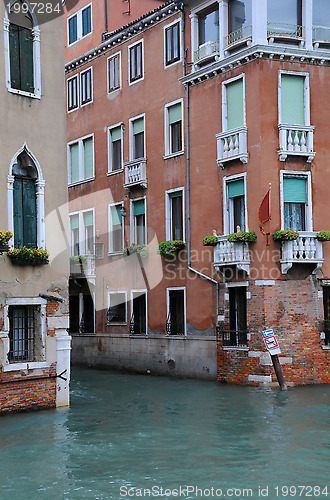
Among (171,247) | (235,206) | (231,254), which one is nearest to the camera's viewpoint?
(231,254)

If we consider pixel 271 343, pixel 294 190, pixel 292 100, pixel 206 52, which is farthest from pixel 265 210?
pixel 206 52

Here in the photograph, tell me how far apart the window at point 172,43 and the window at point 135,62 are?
151 cm

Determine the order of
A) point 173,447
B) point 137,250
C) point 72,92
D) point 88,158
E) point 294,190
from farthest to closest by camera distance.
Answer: point 72,92, point 88,158, point 137,250, point 294,190, point 173,447

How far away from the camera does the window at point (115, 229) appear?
2445cm

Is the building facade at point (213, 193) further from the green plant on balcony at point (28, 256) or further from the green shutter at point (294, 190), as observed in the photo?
the green plant on balcony at point (28, 256)

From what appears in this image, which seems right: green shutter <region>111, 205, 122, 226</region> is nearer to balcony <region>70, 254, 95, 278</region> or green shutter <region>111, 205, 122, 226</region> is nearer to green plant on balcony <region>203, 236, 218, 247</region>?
balcony <region>70, 254, 95, 278</region>

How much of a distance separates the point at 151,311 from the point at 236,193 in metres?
5.40

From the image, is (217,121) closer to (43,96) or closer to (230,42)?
(230,42)

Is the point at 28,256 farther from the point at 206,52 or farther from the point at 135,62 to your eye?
the point at 135,62

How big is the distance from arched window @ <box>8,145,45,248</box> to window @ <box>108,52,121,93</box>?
1084 cm

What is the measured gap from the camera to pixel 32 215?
14.5 metres

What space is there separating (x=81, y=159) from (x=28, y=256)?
13180 millimetres

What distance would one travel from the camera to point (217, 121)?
20.0 metres

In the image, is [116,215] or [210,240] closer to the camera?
[210,240]
